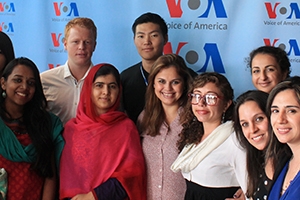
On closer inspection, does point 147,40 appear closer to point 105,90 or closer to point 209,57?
point 209,57

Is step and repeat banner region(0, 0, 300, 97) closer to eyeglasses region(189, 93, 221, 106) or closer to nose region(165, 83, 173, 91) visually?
nose region(165, 83, 173, 91)

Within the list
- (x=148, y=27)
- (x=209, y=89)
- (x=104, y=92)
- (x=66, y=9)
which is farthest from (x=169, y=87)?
(x=66, y=9)

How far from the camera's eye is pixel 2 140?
2074mm

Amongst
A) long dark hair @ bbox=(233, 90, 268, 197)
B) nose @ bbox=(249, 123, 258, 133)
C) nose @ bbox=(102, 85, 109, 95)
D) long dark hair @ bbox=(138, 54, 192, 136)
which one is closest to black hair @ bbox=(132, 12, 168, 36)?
long dark hair @ bbox=(138, 54, 192, 136)

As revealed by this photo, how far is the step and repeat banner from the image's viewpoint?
8.68 ft

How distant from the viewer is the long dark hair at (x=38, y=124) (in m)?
2.17

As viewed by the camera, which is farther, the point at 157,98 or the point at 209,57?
the point at 209,57

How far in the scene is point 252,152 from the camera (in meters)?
1.83

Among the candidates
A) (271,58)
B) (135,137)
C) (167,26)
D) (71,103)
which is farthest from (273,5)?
(71,103)

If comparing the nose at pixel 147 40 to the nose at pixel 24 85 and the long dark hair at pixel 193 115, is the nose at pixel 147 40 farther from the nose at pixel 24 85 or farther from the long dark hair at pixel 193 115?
the nose at pixel 24 85

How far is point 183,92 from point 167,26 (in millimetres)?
843

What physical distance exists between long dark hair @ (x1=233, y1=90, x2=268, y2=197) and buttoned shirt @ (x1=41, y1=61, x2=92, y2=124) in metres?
1.29

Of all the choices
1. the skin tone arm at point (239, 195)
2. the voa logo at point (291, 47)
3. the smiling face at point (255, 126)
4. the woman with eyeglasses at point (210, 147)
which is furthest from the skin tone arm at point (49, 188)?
the voa logo at point (291, 47)

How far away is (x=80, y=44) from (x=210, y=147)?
1.27 metres
